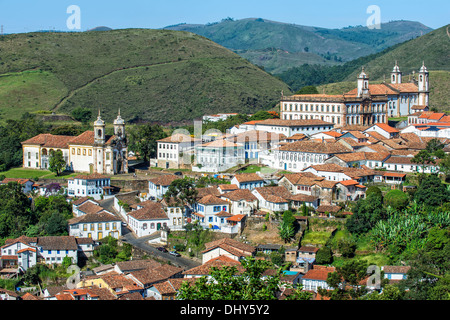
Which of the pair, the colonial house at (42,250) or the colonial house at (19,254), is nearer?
the colonial house at (19,254)

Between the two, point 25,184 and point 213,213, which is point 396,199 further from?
point 25,184

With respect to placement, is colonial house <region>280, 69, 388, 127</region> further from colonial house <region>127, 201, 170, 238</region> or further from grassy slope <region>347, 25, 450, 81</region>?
grassy slope <region>347, 25, 450, 81</region>

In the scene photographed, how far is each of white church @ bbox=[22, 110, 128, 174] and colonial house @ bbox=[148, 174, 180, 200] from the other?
6.99 metres

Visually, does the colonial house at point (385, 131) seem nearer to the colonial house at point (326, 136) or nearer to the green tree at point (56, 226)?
the colonial house at point (326, 136)

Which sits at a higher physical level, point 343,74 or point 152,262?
point 343,74

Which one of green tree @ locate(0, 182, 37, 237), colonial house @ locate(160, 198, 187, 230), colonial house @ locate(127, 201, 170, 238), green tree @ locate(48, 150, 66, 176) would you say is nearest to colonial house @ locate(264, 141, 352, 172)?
colonial house @ locate(160, 198, 187, 230)

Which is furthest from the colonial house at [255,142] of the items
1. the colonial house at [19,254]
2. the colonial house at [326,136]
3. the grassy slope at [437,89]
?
the grassy slope at [437,89]

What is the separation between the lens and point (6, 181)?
56875mm

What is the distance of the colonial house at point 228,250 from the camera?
3941cm

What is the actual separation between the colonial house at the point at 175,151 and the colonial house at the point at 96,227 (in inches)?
492

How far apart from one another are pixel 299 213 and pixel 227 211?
17.2 feet

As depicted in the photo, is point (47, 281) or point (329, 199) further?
point (329, 199)
